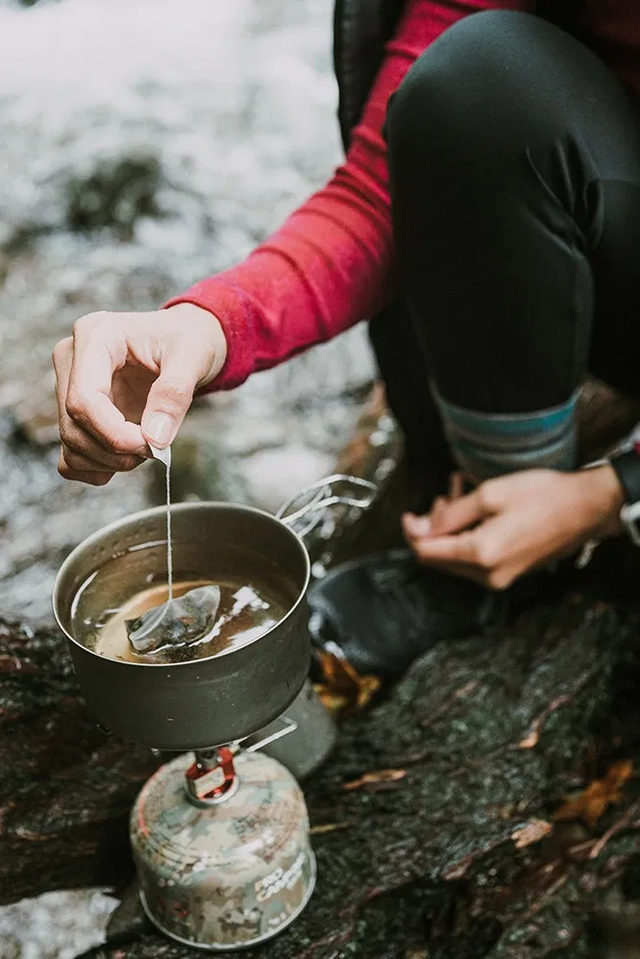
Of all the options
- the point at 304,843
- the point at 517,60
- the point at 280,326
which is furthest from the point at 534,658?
the point at 517,60

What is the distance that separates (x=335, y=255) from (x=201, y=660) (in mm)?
703

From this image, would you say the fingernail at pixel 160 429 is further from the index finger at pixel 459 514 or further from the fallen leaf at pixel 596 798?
the fallen leaf at pixel 596 798

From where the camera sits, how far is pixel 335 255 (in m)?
1.40

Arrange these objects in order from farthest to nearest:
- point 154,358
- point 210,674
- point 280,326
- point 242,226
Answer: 1. point 242,226
2. point 280,326
3. point 154,358
4. point 210,674

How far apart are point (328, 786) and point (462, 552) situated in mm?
386

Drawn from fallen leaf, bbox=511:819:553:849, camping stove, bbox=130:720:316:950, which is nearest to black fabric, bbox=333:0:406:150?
camping stove, bbox=130:720:316:950

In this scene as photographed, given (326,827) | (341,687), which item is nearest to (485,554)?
(341,687)

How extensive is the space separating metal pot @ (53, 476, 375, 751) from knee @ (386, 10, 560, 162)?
0.49 m

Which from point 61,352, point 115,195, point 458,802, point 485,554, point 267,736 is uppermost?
point 61,352

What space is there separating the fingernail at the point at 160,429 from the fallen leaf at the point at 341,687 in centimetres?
67

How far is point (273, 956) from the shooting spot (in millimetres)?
1201

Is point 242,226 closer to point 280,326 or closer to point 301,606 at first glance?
point 280,326

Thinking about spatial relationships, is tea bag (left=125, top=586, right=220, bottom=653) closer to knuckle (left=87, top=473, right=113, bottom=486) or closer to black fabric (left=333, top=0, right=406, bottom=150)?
knuckle (left=87, top=473, right=113, bottom=486)

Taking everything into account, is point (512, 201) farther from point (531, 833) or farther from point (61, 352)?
point (531, 833)
